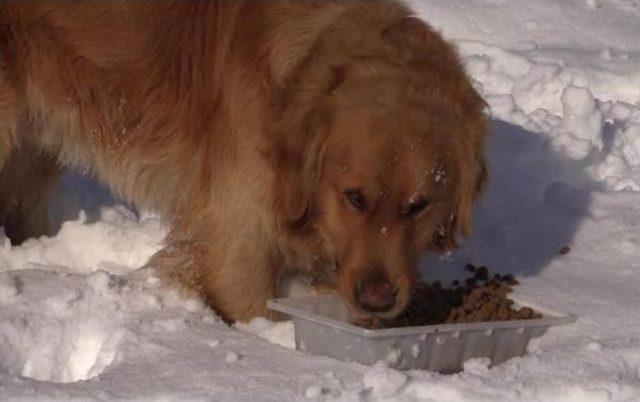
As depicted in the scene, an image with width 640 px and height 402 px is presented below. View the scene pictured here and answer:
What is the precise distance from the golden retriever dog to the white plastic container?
132 millimetres

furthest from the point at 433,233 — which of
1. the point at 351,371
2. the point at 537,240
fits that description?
the point at 537,240

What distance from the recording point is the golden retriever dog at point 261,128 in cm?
397

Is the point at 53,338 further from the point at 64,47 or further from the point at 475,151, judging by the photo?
the point at 475,151

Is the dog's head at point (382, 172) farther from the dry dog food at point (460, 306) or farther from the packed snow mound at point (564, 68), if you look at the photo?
the packed snow mound at point (564, 68)

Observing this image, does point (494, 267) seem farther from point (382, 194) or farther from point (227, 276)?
point (382, 194)

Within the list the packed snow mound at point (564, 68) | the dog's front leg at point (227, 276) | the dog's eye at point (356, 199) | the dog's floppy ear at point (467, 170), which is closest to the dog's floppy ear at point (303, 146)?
the dog's eye at point (356, 199)

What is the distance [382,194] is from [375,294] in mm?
320

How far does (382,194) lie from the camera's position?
3891mm

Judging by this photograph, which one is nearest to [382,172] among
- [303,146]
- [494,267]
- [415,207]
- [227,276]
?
[415,207]

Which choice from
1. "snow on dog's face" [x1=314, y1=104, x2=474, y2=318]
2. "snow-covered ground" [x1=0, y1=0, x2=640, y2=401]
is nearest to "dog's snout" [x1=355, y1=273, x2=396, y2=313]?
"snow on dog's face" [x1=314, y1=104, x2=474, y2=318]

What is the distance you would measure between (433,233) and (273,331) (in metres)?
0.68

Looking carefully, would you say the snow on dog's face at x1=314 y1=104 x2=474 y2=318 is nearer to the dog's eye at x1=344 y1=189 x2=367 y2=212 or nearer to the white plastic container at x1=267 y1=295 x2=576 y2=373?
the dog's eye at x1=344 y1=189 x2=367 y2=212

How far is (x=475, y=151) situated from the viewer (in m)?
4.17

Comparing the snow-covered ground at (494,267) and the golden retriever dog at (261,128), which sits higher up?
the golden retriever dog at (261,128)
